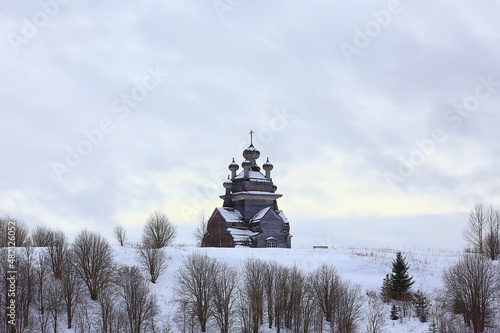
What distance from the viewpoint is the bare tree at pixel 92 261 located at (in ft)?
139

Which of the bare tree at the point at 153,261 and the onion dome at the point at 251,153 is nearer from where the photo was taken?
the bare tree at the point at 153,261

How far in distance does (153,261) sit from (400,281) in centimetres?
1905

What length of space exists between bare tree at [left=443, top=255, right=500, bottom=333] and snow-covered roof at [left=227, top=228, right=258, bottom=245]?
765 inches

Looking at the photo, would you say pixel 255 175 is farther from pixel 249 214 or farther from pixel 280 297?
pixel 280 297

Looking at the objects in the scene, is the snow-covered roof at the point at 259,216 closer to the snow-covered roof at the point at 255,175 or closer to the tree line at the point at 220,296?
the snow-covered roof at the point at 255,175

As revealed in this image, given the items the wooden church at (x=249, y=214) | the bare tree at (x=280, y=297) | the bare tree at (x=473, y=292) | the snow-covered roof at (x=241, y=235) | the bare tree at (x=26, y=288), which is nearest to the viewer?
the bare tree at (x=26, y=288)

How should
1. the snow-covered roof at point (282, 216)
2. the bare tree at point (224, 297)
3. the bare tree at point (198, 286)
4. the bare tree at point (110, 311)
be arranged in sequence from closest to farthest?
the bare tree at point (110, 311) < the bare tree at point (224, 297) < the bare tree at point (198, 286) < the snow-covered roof at point (282, 216)

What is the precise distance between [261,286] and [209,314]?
431 cm

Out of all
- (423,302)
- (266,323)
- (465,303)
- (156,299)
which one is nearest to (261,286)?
(266,323)

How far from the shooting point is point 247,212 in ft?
194

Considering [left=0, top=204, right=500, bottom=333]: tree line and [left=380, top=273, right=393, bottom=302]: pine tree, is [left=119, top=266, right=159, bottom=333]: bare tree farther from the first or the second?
[left=380, top=273, right=393, bottom=302]: pine tree

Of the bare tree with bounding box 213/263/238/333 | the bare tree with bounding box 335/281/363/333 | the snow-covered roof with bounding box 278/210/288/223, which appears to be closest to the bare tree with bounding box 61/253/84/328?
the bare tree with bounding box 213/263/238/333

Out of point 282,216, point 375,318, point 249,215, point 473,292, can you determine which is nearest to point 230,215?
point 249,215

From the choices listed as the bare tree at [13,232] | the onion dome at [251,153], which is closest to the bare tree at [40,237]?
the bare tree at [13,232]
